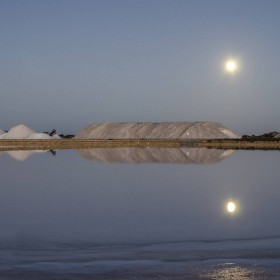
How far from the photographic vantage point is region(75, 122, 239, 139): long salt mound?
102500 millimetres

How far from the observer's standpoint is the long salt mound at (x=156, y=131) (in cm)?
10250

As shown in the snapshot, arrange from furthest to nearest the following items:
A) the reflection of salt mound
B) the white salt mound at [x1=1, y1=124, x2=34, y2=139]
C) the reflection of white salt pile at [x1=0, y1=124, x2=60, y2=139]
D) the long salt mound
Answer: the long salt mound, the white salt mound at [x1=1, y1=124, x2=34, y2=139], the reflection of white salt pile at [x1=0, y1=124, x2=60, y2=139], the reflection of salt mound

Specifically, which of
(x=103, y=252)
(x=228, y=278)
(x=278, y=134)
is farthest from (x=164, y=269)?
(x=278, y=134)

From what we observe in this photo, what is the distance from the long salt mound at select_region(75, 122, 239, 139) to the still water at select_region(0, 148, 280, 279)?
8421cm

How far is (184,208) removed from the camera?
12.3 meters

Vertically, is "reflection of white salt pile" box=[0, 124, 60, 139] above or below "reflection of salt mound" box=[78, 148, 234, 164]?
above

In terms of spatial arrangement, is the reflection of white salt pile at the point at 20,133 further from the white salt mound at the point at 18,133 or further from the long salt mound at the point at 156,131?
the long salt mound at the point at 156,131

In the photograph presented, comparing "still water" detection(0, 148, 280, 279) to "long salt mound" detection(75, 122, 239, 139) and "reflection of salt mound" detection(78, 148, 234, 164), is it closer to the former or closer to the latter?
"reflection of salt mound" detection(78, 148, 234, 164)

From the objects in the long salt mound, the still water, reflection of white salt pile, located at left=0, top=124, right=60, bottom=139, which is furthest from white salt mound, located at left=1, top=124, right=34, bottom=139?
the still water

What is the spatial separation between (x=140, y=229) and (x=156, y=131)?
103 m

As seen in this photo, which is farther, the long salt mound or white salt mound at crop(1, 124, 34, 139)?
the long salt mound

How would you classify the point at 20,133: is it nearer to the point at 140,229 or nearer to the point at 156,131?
the point at 156,131

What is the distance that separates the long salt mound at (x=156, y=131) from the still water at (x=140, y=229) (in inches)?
3315

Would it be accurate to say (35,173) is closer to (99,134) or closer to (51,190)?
(51,190)
